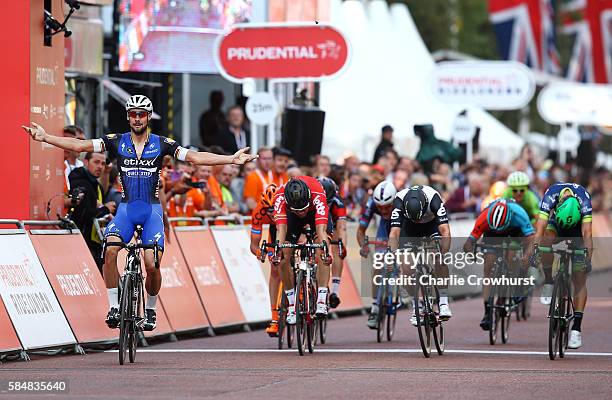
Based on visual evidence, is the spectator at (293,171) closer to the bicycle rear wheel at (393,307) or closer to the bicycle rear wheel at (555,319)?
the bicycle rear wheel at (393,307)

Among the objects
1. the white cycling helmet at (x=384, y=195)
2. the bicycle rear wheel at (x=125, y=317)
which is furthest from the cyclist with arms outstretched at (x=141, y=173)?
the white cycling helmet at (x=384, y=195)

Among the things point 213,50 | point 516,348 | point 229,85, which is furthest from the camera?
point 229,85

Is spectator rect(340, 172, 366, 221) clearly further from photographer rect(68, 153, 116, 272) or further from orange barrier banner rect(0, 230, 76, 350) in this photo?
orange barrier banner rect(0, 230, 76, 350)

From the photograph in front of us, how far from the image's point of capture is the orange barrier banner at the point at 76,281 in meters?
16.4

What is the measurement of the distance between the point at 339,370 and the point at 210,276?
5.43 metres

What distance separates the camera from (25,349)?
15328 mm

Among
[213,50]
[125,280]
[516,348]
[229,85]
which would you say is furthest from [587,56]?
[125,280]

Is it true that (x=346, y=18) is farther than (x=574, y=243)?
Yes

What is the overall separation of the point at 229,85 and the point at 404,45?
9.62 metres

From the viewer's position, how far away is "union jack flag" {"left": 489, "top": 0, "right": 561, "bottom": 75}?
47.6 m

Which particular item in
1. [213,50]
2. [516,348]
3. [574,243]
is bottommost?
[516,348]

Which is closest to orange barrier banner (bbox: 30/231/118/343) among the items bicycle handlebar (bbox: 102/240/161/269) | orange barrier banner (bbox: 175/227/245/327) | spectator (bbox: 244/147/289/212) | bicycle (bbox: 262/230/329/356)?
bicycle handlebar (bbox: 102/240/161/269)

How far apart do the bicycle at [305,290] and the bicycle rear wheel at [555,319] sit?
236 cm

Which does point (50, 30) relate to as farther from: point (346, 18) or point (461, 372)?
point (346, 18)
